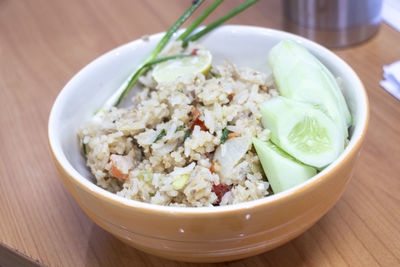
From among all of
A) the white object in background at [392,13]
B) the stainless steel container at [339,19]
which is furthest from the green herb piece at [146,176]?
the white object in background at [392,13]

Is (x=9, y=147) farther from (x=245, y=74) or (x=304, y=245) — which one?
(x=304, y=245)

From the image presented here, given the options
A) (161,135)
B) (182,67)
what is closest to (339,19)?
→ (182,67)

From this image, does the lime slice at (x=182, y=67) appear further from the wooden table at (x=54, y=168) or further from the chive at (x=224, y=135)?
the wooden table at (x=54, y=168)

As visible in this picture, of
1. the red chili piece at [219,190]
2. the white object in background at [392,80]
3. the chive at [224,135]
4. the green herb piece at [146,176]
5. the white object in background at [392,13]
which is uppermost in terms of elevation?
the chive at [224,135]

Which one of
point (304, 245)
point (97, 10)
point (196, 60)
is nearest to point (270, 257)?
point (304, 245)

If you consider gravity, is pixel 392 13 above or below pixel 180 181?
below

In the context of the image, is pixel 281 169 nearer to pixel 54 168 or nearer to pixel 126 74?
pixel 126 74

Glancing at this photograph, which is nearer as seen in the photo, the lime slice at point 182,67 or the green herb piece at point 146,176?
the green herb piece at point 146,176

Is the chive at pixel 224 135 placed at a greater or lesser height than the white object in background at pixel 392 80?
greater
